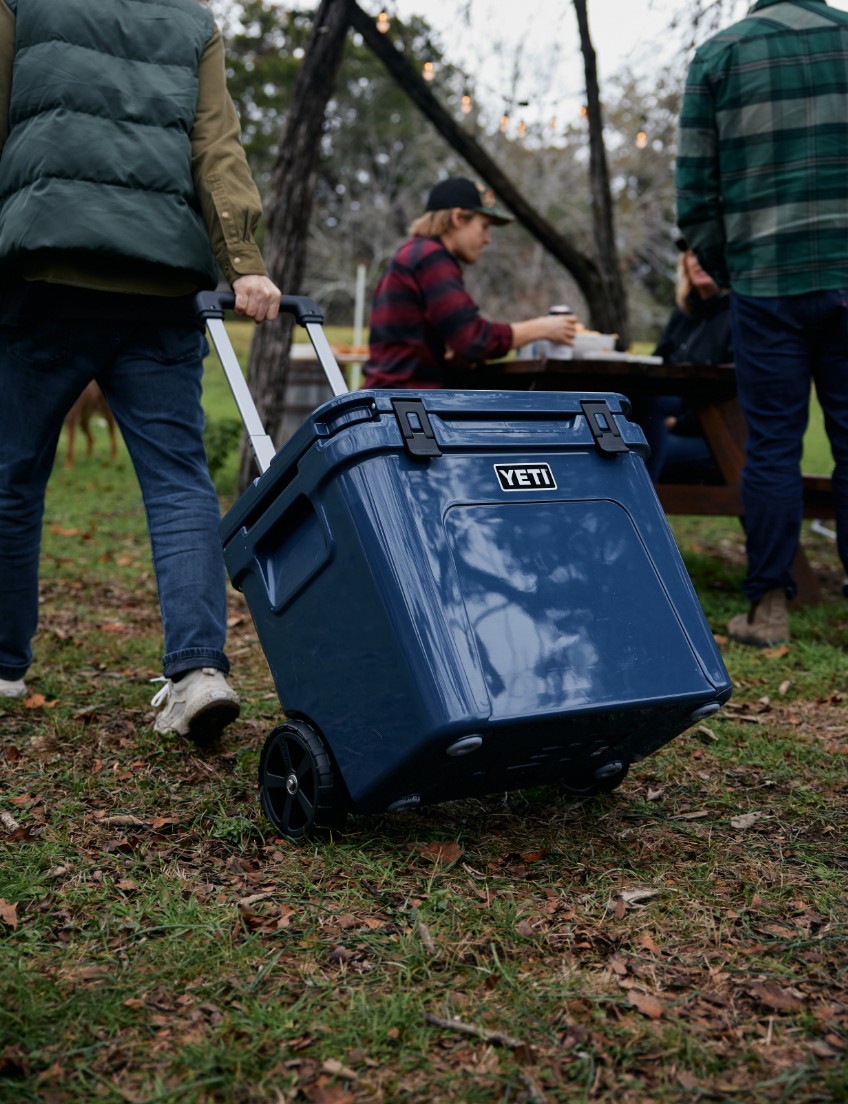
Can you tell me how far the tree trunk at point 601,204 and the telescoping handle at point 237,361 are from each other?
5499 mm

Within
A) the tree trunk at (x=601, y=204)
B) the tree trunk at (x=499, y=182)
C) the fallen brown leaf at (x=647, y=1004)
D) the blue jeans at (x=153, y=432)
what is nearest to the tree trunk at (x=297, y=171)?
the tree trunk at (x=499, y=182)

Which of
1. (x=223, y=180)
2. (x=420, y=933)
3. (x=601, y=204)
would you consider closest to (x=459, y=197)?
(x=223, y=180)

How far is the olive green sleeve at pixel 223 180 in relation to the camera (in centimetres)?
258

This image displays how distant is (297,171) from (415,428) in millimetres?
5539

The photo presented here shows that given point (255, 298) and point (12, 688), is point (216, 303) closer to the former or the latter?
point (255, 298)

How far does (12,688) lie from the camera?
9.94ft

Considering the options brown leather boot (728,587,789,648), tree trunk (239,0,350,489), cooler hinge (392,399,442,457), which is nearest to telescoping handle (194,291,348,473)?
cooler hinge (392,399,442,457)

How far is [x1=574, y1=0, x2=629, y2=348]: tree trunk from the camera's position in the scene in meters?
7.99

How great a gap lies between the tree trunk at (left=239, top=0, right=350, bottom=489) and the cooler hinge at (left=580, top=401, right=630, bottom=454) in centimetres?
489

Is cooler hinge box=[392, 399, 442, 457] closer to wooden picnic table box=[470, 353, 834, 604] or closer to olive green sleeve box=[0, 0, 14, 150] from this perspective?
olive green sleeve box=[0, 0, 14, 150]

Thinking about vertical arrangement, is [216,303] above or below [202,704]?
above

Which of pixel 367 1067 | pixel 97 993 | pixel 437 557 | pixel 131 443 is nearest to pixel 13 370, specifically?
pixel 131 443

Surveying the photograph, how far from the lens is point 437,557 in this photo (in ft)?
6.25

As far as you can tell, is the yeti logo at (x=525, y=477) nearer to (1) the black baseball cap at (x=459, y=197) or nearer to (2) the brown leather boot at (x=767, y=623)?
(2) the brown leather boot at (x=767, y=623)
